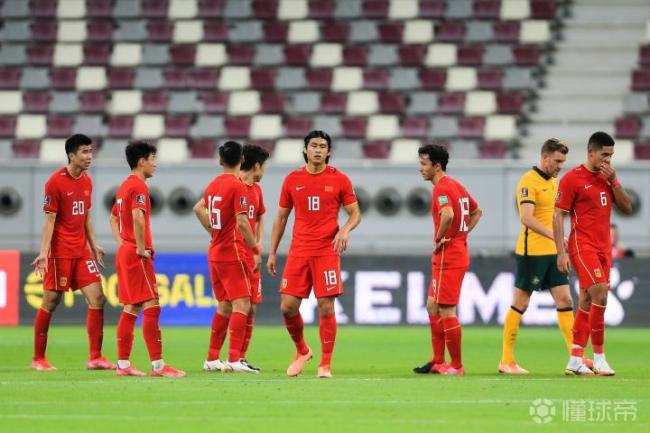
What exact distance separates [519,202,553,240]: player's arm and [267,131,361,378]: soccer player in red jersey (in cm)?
177

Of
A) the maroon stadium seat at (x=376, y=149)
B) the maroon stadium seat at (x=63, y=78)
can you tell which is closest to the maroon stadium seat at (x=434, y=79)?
the maroon stadium seat at (x=376, y=149)

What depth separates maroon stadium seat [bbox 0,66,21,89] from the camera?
2747cm

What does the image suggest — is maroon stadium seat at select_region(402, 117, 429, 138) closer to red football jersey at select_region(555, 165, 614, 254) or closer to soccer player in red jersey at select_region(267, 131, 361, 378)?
red football jersey at select_region(555, 165, 614, 254)

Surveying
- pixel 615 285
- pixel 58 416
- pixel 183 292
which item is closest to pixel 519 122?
pixel 615 285

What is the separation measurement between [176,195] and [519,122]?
6527 mm

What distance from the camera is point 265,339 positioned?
17969 millimetres

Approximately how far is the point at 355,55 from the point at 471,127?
310 cm

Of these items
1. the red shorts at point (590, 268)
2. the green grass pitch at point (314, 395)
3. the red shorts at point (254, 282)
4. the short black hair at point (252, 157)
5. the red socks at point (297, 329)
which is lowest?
the green grass pitch at point (314, 395)

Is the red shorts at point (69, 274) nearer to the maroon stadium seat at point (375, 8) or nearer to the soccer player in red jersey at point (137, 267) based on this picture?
the soccer player in red jersey at point (137, 267)

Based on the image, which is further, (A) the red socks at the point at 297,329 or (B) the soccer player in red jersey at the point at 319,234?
(A) the red socks at the point at 297,329

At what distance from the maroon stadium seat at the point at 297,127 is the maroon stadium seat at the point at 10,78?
18.2 ft

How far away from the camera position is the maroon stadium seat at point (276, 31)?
27875 millimetres

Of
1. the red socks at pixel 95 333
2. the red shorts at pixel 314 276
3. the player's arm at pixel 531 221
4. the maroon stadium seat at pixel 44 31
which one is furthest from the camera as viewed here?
the maroon stadium seat at pixel 44 31

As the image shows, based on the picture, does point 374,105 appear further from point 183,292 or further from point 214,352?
point 214,352
